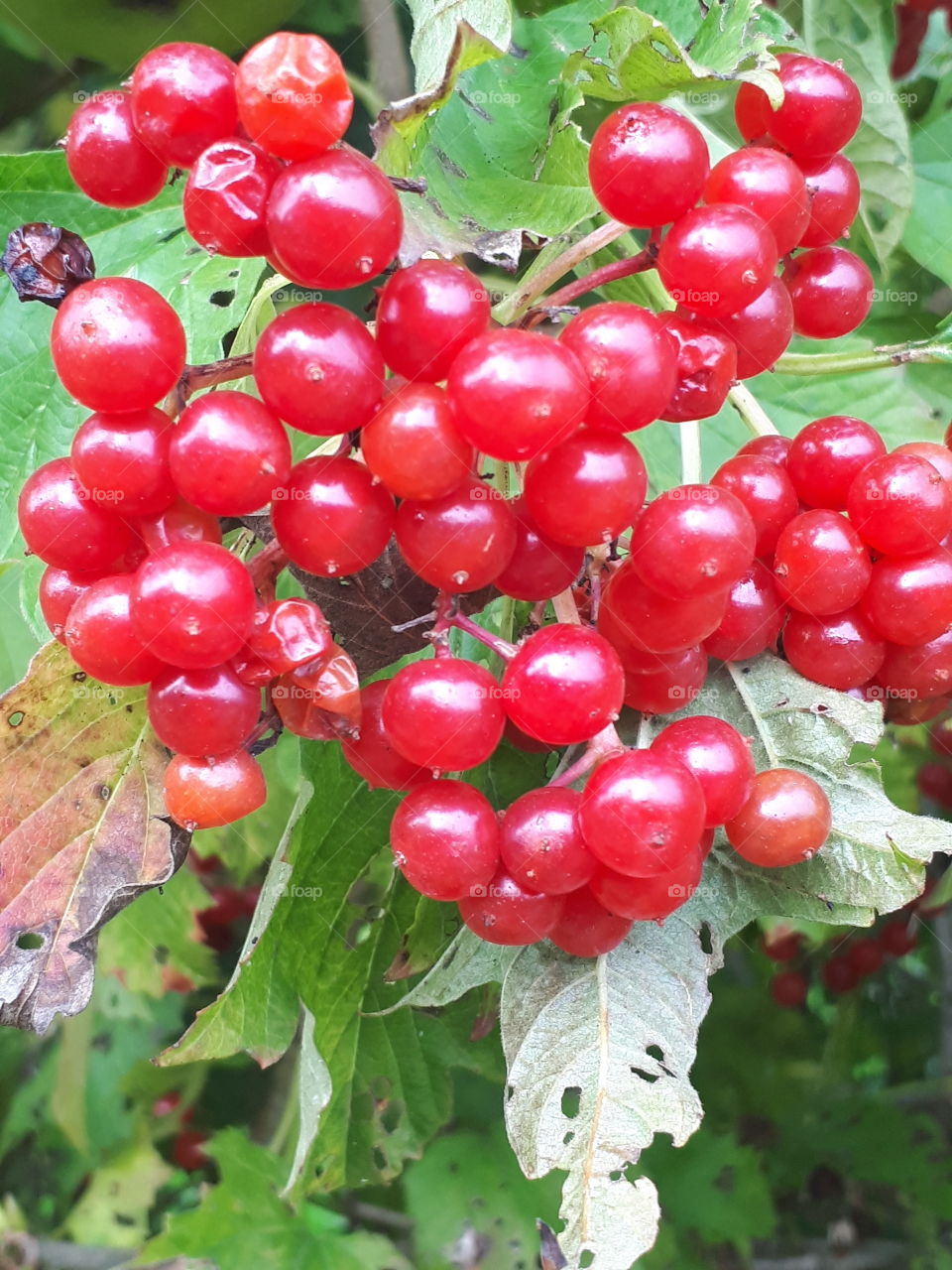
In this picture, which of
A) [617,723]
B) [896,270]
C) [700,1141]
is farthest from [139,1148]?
[896,270]

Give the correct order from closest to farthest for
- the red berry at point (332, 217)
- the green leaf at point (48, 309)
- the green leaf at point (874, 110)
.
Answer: the red berry at point (332, 217), the green leaf at point (48, 309), the green leaf at point (874, 110)

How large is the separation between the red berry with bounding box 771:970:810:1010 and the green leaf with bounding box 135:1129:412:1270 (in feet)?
3.98

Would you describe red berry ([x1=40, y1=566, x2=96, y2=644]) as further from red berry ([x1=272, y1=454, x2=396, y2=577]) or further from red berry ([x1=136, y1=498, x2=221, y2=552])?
red berry ([x1=272, y1=454, x2=396, y2=577])

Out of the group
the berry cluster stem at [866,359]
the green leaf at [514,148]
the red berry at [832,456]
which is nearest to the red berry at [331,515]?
the green leaf at [514,148]

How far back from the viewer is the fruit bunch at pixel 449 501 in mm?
682

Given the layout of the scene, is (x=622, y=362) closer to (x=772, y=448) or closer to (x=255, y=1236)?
(x=772, y=448)

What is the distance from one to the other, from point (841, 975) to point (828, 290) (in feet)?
7.07

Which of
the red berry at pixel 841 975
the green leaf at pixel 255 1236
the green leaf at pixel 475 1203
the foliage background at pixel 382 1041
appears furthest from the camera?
the red berry at pixel 841 975

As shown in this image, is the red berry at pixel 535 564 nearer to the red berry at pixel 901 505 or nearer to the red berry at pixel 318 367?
the red berry at pixel 318 367

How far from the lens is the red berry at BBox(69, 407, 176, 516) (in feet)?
2.39

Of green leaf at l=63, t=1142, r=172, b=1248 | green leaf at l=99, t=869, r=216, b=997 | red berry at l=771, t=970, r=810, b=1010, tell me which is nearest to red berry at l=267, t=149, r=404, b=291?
green leaf at l=99, t=869, r=216, b=997

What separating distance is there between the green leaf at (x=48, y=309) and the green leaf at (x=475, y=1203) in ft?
4.93

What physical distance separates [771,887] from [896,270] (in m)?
1.18

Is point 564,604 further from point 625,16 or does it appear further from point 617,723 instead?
point 625,16
